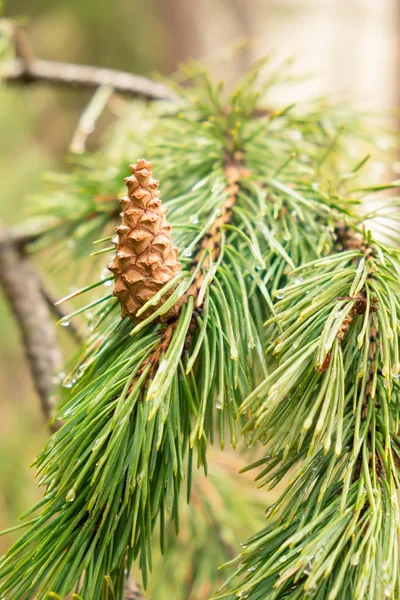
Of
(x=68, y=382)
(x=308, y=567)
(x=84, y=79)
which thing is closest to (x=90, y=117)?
(x=84, y=79)

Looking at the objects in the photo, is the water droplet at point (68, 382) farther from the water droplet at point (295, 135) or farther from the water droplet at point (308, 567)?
the water droplet at point (295, 135)

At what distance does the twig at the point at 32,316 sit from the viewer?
56 centimetres

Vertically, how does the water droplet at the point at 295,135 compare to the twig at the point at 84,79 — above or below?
below

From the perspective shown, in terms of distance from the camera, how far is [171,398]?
1.07 ft

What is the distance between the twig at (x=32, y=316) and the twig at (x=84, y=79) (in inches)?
8.3

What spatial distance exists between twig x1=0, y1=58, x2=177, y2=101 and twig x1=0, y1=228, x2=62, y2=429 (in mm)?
210

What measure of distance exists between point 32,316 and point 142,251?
0.30 meters

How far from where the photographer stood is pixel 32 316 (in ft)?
1.98

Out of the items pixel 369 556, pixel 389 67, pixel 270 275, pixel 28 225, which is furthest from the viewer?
pixel 389 67

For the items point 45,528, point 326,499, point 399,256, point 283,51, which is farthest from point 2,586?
point 283,51

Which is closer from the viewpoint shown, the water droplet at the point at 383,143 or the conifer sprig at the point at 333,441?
the conifer sprig at the point at 333,441

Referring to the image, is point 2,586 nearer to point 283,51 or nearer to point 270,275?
point 270,275

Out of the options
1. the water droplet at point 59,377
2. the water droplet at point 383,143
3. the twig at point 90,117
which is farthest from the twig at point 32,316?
the water droplet at point 383,143

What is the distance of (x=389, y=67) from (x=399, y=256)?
960mm
